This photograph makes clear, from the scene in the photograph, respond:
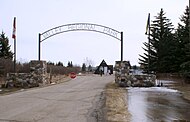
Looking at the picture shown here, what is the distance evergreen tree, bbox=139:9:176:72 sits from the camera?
47.5m

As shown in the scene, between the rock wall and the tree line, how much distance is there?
11788mm

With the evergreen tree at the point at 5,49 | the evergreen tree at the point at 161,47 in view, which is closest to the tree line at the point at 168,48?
the evergreen tree at the point at 161,47

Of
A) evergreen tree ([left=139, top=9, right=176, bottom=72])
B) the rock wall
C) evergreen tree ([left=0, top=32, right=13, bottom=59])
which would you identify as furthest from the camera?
evergreen tree ([left=0, top=32, right=13, bottom=59])

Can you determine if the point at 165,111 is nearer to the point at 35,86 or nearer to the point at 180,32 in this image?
the point at 35,86

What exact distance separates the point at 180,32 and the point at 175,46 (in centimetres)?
→ 224

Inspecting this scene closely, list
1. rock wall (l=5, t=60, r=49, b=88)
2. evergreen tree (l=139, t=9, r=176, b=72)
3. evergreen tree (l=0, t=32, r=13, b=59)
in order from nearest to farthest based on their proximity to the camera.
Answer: rock wall (l=5, t=60, r=49, b=88)
evergreen tree (l=139, t=9, r=176, b=72)
evergreen tree (l=0, t=32, r=13, b=59)

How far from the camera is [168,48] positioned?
47531mm

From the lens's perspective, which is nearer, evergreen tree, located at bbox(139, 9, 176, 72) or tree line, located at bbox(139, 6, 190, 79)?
tree line, located at bbox(139, 6, 190, 79)

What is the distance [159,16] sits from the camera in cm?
6181

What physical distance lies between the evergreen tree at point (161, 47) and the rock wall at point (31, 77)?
13.0m

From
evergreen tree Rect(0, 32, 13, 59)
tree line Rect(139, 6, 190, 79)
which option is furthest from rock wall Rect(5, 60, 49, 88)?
evergreen tree Rect(0, 32, 13, 59)

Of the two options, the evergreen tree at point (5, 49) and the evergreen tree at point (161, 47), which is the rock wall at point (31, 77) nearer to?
the evergreen tree at point (161, 47)

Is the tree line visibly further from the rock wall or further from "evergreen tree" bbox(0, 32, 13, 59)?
A: "evergreen tree" bbox(0, 32, 13, 59)

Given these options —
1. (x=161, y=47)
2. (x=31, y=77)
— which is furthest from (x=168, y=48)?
(x=31, y=77)
